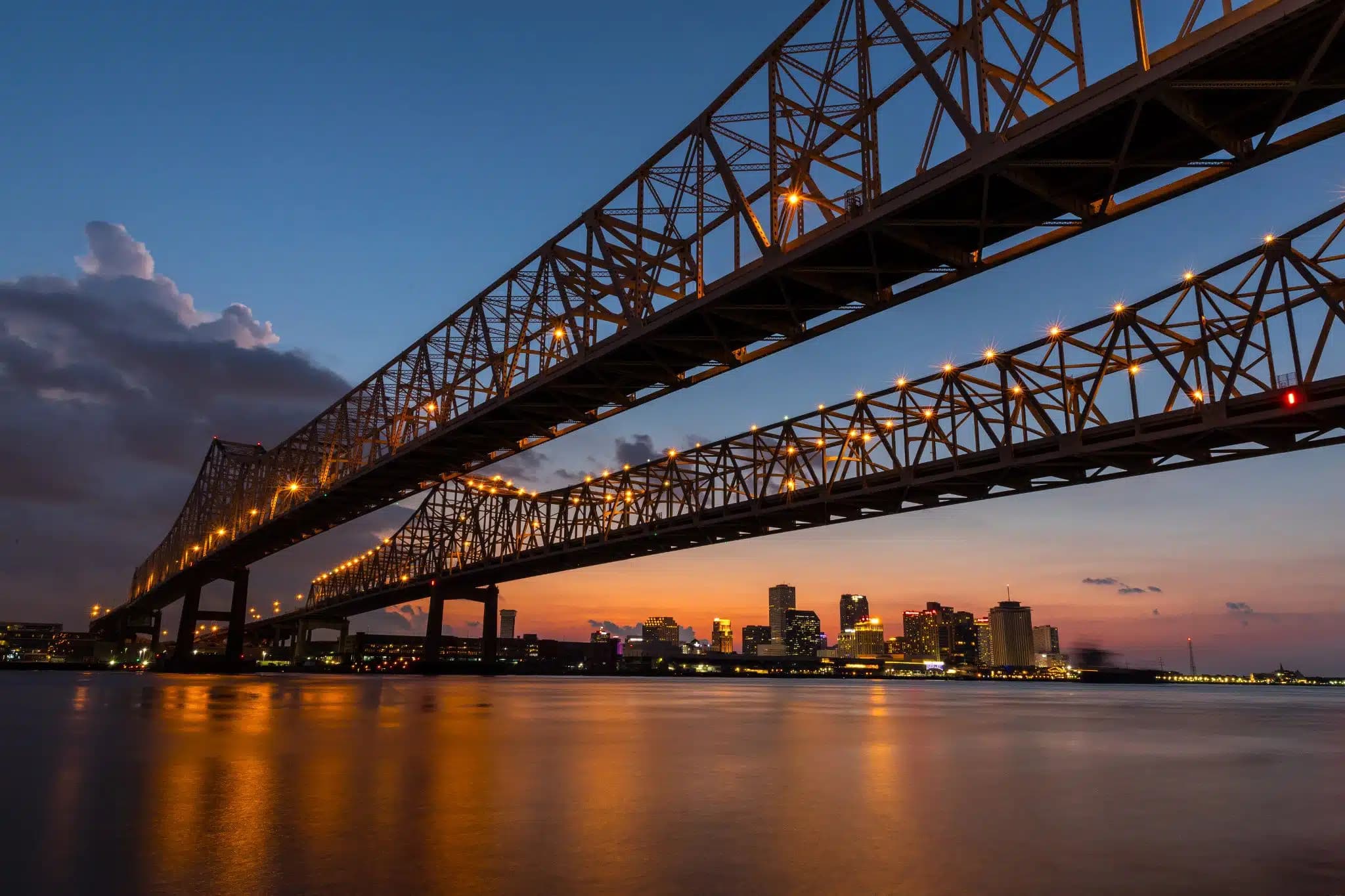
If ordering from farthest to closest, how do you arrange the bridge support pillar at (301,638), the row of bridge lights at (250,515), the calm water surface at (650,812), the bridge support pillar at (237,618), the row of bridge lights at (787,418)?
the bridge support pillar at (301,638) < the bridge support pillar at (237,618) < the row of bridge lights at (250,515) < the row of bridge lights at (787,418) < the calm water surface at (650,812)

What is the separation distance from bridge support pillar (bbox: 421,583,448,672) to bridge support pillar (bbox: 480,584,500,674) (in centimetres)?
542

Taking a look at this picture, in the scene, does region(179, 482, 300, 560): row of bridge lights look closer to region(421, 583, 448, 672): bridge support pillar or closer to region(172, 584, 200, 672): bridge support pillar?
region(172, 584, 200, 672): bridge support pillar

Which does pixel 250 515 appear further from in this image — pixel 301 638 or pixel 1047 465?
pixel 301 638

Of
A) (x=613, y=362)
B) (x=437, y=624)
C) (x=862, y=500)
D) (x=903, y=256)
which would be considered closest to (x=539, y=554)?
(x=437, y=624)

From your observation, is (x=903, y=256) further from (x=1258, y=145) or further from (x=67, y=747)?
(x=67, y=747)

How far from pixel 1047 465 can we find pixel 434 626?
82641mm

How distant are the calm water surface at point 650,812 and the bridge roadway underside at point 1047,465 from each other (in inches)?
932

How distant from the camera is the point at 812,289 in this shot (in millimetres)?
23172

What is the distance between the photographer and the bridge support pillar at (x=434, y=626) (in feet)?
344

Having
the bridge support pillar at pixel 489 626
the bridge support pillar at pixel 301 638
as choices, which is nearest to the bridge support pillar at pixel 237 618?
the bridge support pillar at pixel 489 626

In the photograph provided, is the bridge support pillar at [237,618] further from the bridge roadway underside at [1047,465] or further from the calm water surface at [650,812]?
the calm water surface at [650,812]

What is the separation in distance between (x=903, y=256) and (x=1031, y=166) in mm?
4354

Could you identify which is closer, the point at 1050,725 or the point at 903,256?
the point at 903,256

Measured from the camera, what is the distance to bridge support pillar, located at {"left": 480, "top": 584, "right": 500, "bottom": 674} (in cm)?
11219
